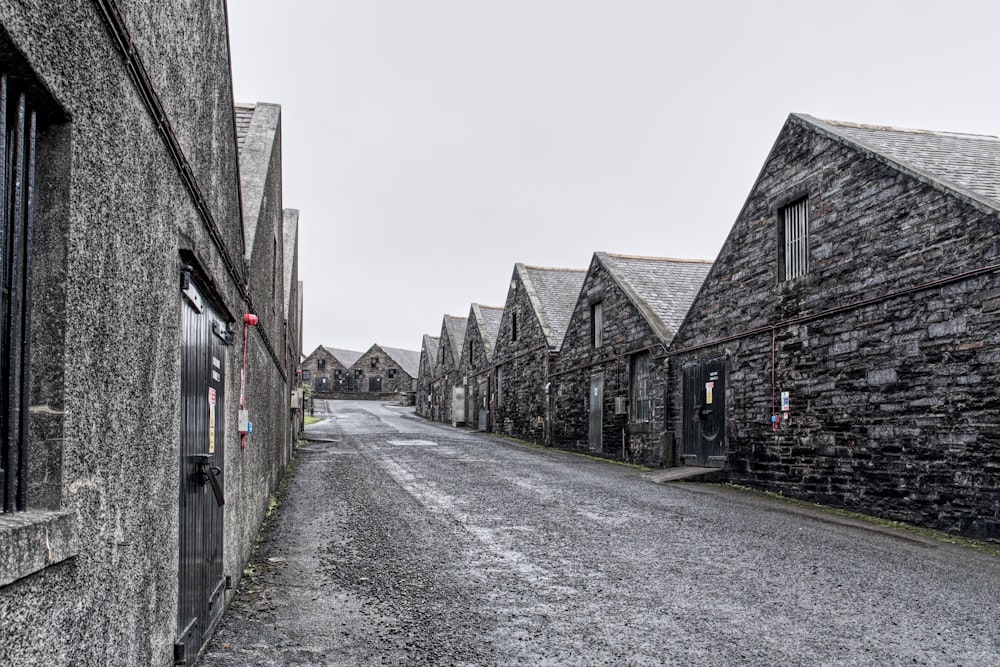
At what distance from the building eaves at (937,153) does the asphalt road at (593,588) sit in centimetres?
439

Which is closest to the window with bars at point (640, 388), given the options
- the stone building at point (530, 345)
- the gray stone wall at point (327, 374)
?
the stone building at point (530, 345)

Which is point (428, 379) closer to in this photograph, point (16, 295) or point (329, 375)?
point (329, 375)

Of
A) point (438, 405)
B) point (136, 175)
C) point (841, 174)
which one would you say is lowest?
point (438, 405)

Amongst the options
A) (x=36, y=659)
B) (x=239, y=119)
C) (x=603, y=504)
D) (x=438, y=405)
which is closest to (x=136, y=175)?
(x=36, y=659)

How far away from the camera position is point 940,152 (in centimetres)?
1161

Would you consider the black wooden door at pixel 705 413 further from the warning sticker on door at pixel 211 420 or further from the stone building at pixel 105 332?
the stone building at pixel 105 332

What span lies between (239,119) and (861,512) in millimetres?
9812

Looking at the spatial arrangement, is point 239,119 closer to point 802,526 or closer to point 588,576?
point 588,576

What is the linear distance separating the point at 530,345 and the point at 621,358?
26.2 feet

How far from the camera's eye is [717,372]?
14758 mm

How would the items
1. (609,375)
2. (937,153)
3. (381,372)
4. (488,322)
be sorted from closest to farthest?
(937,153) → (609,375) → (488,322) → (381,372)

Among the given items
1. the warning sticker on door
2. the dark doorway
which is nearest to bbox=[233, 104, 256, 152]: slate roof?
the warning sticker on door

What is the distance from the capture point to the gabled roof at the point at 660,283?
1858cm

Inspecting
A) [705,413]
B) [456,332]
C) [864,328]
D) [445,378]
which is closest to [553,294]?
[705,413]
